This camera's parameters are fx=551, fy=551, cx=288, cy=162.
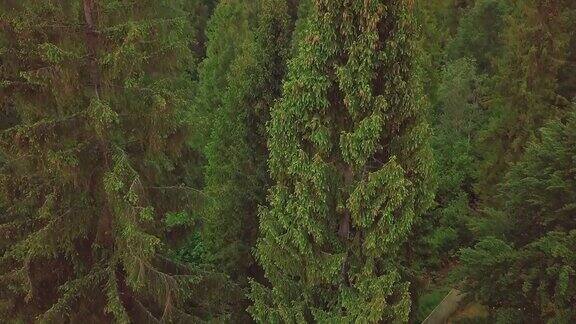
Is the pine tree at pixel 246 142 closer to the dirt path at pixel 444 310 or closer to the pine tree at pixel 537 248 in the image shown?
the dirt path at pixel 444 310

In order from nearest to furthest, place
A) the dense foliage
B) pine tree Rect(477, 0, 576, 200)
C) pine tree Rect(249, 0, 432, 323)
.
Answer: pine tree Rect(249, 0, 432, 323), the dense foliage, pine tree Rect(477, 0, 576, 200)

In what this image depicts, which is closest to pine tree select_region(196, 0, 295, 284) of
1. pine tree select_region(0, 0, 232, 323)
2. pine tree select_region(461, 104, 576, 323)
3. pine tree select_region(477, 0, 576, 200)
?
pine tree select_region(0, 0, 232, 323)

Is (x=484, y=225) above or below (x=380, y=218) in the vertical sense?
below

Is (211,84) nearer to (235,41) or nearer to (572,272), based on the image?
(235,41)

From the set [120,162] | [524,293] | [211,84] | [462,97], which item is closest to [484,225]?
[524,293]

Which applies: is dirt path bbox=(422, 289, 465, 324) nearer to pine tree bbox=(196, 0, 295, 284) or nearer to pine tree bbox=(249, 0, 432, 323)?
pine tree bbox=(196, 0, 295, 284)

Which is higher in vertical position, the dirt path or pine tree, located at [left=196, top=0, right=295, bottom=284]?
pine tree, located at [left=196, top=0, right=295, bottom=284]

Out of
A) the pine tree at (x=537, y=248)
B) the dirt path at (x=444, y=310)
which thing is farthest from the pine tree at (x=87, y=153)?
the dirt path at (x=444, y=310)
